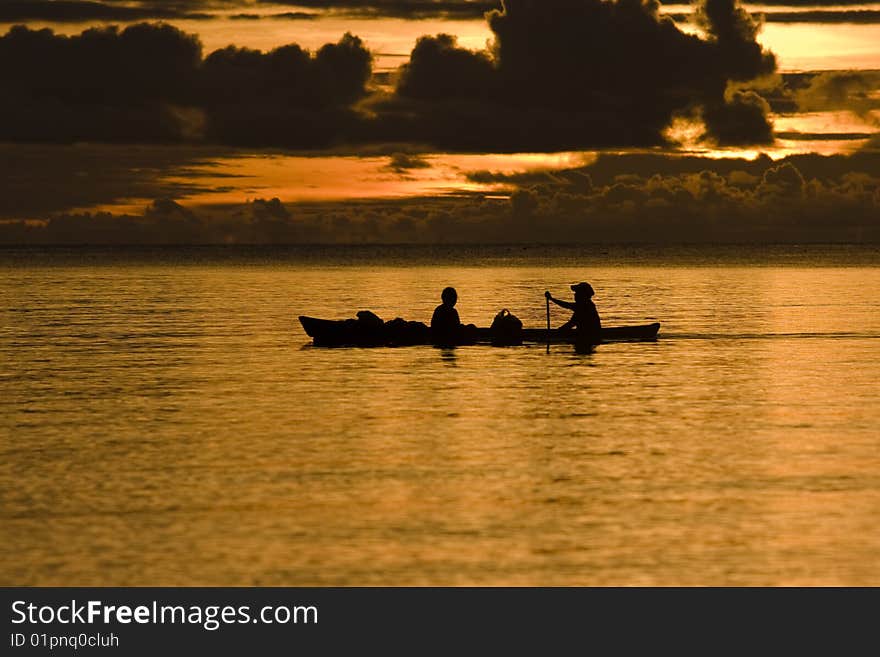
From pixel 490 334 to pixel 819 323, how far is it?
870 inches

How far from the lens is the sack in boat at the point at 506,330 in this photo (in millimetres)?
44869

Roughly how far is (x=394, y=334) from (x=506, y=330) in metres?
3.53

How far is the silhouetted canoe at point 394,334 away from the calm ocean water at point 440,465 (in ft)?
1.61

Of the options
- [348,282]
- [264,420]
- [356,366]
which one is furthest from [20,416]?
[348,282]

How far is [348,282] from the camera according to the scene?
13250cm

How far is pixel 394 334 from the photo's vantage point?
4491 cm

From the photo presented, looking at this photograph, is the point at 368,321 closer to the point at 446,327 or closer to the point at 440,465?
the point at 446,327

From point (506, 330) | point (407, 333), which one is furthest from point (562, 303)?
point (407, 333)

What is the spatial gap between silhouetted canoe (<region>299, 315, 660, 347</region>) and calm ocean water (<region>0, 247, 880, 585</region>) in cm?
49

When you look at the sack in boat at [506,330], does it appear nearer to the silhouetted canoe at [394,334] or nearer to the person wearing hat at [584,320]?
the silhouetted canoe at [394,334]

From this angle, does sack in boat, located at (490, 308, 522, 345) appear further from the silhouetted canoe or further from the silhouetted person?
the silhouetted person

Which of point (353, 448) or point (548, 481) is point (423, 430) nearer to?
point (353, 448)

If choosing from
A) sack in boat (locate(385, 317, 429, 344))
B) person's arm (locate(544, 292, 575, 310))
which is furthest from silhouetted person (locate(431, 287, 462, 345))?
person's arm (locate(544, 292, 575, 310))

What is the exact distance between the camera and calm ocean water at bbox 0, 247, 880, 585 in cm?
1728
